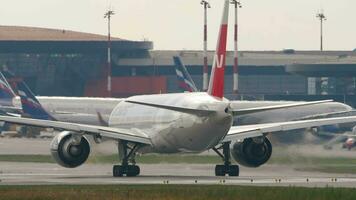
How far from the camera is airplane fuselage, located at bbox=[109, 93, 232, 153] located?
63750 millimetres

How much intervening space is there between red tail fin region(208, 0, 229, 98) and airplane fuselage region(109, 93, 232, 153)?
0.45m

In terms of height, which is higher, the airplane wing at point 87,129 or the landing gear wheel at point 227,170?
the airplane wing at point 87,129

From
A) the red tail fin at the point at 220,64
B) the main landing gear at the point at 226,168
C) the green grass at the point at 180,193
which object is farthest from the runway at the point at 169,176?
the green grass at the point at 180,193

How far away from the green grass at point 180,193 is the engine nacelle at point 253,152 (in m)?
14.2

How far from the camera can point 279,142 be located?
78562mm

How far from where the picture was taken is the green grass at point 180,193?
48562 mm

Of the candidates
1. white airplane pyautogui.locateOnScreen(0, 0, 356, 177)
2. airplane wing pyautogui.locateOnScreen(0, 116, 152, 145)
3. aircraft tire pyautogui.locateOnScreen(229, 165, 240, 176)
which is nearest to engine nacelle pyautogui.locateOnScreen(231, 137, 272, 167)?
white airplane pyautogui.locateOnScreen(0, 0, 356, 177)

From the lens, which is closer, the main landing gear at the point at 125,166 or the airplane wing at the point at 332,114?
the main landing gear at the point at 125,166

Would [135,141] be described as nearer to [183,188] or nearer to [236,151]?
[236,151]

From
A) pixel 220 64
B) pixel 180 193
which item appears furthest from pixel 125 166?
pixel 180 193

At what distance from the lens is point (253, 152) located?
69.5 meters

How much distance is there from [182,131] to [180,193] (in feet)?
50.7

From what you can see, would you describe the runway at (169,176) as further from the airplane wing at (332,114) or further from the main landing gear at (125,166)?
the airplane wing at (332,114)

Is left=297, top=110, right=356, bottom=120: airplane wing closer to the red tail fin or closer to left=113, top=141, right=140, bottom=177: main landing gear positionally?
left=113, top=141, right=140, bottom=177: main landing gear
